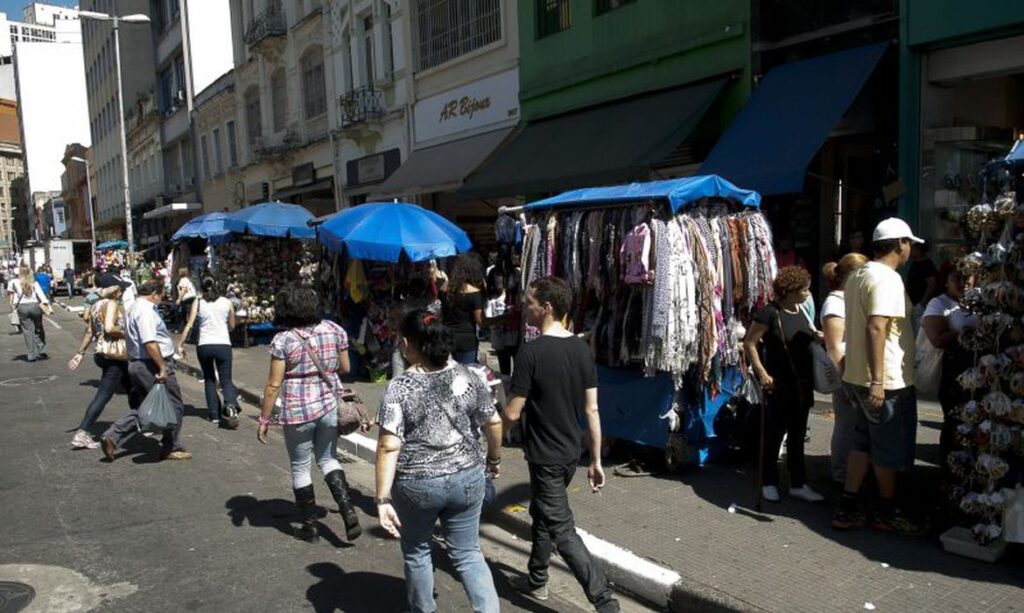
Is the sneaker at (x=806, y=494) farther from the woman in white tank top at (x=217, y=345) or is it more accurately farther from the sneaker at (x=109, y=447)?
the woman in white tank top at (x=217, y=345)

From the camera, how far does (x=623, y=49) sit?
12617 millimetres

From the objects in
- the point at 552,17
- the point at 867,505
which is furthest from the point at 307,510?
the point at 552,17

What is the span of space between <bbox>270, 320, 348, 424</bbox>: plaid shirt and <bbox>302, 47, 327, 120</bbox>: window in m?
19.0

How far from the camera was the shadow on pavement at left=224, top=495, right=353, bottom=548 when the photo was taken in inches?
220

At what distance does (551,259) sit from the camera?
702 centimetres

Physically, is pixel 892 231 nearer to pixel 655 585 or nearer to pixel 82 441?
pixel 655 585

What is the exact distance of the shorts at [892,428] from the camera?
4688 mm

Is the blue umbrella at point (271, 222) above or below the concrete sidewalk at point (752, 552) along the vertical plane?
above

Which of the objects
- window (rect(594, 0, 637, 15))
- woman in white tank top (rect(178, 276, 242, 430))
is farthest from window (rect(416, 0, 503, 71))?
woman in white tank top (rect(178, 276, 242, 430))

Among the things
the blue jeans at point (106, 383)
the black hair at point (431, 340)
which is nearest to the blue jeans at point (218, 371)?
the blue jeans at point (106, 383)

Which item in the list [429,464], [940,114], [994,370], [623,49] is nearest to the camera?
[429,464]

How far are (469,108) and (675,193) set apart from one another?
11.3m

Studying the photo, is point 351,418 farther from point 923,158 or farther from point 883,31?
point 883,31

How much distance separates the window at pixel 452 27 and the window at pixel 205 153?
19.4 metres
